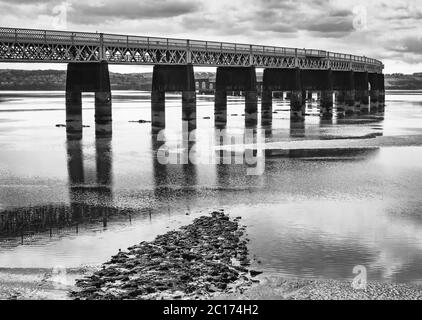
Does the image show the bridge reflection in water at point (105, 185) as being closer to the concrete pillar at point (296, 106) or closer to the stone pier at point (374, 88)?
the concrete pillar at point (296, 106)

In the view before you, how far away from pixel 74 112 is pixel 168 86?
16.2m

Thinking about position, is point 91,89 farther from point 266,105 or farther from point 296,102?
point 296,102

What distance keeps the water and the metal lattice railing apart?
1146 centimetres

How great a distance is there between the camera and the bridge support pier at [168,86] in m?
87.7

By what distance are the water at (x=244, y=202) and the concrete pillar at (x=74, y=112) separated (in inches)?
431

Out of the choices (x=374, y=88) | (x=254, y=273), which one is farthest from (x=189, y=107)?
(x=374, y=88)

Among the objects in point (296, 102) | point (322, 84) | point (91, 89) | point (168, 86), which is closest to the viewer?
point (91, 89)

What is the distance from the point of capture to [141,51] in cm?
8375

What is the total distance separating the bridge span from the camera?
7231 centimetres

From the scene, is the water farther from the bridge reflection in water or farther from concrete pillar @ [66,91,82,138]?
concrete pillar @ [66,91,82,138]

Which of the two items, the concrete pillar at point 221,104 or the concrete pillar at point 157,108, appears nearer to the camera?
the concrete pillar at point 157,108

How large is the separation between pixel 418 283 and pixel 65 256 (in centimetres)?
1327

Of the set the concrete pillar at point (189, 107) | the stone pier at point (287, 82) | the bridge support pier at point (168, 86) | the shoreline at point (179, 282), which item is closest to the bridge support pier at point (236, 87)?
the concrete pillar at point (189, 107)

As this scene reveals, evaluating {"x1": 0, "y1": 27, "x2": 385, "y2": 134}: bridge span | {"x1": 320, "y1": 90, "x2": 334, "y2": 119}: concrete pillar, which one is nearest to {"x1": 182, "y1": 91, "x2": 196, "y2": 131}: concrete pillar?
{"x1": 0, "y1": 27, "x2": 385, "y2": 134}: bridge span
